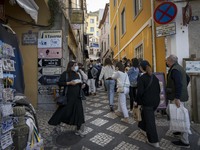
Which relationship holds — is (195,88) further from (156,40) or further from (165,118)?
(156,40)

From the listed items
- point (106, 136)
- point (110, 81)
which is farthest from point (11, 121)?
point (110, 81)

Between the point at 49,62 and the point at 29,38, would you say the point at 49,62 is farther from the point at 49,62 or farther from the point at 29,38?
the point at 29,38

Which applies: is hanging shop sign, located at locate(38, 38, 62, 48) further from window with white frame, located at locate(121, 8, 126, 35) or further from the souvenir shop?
window with white frame, located at locate(121, 8, 126, 35)

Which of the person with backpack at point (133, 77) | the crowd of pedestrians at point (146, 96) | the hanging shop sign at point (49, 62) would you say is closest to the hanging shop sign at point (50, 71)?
the hanging shop sign at point (49, 62)

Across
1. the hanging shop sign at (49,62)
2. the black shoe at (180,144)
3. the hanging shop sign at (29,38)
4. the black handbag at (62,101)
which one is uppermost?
the hanging shop sign at (29,38)

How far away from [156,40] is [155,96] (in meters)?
4.20

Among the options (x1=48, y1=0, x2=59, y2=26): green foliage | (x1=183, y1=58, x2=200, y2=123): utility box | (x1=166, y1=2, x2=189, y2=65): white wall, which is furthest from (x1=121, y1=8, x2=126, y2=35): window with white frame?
(x1=183, y1=58, x2=200, y2=123): utility box

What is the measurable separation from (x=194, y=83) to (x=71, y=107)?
3.73m

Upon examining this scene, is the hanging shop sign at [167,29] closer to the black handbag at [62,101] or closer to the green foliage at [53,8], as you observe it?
the green foliage at [53,8]

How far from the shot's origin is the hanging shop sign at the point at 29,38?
6.75 metres

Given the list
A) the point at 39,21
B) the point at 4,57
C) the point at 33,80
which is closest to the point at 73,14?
the point at 39,21

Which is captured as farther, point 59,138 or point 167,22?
point 167,22

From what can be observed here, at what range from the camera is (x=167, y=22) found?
5.71 meters

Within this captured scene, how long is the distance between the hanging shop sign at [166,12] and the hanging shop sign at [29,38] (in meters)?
4.22
